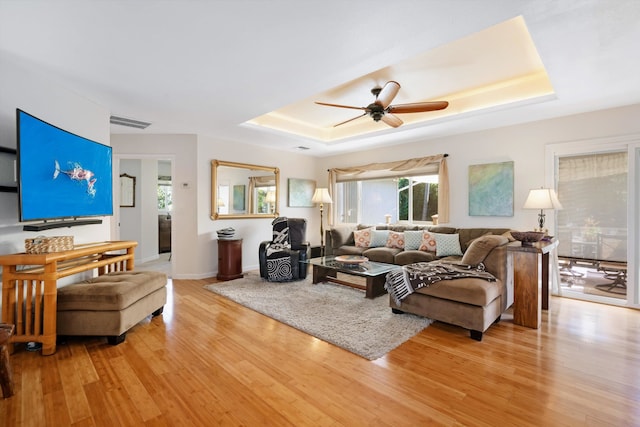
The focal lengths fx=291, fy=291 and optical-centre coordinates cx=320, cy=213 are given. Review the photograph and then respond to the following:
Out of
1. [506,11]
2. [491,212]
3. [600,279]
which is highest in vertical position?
[506,11]

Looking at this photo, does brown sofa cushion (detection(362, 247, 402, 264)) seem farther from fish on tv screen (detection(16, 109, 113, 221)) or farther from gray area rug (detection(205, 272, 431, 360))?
fish on tv screen (detection(16, 109, 113, 221))

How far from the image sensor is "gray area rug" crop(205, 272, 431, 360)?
8.41 ft

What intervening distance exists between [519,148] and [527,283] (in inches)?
88.7

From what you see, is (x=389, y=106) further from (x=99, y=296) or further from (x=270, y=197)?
(x=99, y=296)

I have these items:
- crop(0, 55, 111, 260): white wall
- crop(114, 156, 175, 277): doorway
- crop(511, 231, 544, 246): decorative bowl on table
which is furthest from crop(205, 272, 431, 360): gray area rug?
crop(114, 156, 175, 277): doorway

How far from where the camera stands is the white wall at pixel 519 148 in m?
3.59

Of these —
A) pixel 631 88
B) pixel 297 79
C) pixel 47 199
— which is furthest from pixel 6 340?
pixel 631 88

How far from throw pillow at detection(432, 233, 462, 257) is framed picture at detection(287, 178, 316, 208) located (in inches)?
120

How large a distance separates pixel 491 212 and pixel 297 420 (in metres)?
4.06

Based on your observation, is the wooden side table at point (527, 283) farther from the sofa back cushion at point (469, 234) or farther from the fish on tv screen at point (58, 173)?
the fish on tv screen at point (58, 173)

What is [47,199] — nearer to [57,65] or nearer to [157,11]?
[57,65]

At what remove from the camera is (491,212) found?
4402 millimetres

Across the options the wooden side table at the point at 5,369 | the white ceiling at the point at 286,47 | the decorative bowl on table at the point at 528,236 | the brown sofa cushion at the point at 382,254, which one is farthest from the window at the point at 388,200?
the wooden side table at the point at 5,369

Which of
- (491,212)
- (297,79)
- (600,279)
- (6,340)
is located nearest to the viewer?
(6,340)
